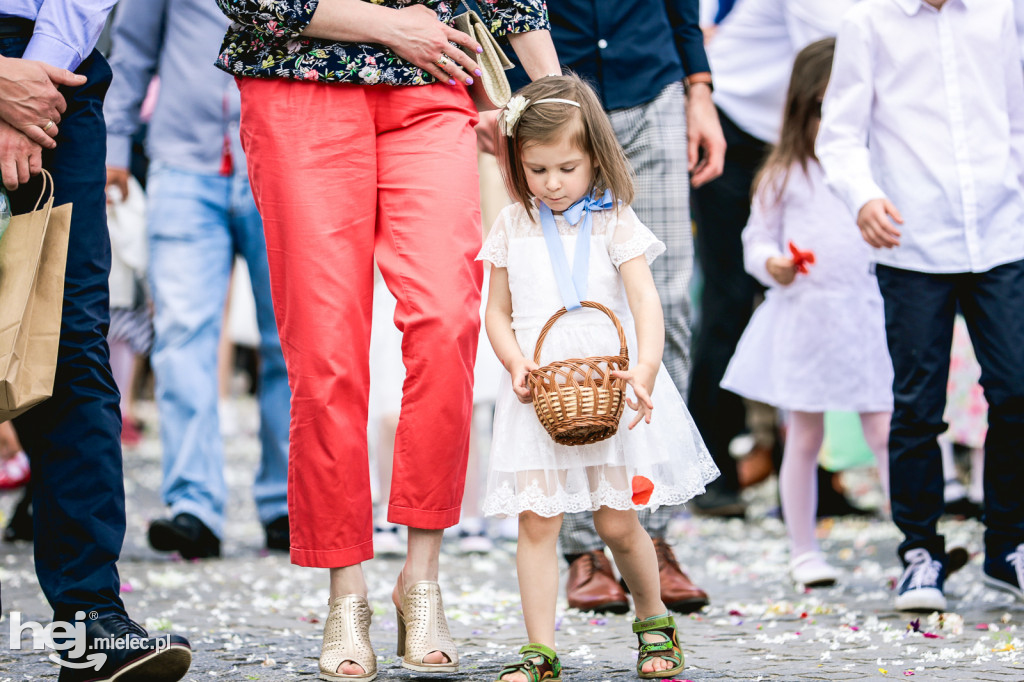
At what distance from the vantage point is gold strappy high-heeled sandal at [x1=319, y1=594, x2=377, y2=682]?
2.60 meters

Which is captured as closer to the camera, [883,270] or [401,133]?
[401,133]

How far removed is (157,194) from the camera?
4.75 meters

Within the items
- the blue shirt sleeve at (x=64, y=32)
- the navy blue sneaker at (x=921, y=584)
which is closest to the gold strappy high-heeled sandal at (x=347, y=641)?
the blue shirt sleeve at (x=64, y=32)

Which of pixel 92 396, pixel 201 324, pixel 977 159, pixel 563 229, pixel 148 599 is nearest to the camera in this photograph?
pixel 92 396

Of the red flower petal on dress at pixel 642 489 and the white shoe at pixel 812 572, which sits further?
the white shoe at pixel 812 572

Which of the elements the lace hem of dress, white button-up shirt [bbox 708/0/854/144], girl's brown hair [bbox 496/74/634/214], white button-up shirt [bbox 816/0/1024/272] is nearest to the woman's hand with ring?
girl's brown hair [bbox 496/74/634/214]

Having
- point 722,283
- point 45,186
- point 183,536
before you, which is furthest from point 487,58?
point 722,283

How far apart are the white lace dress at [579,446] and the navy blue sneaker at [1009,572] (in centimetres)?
121

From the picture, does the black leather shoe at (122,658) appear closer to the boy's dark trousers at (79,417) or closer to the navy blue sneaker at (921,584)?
the boy's dark trousers at (79,417)

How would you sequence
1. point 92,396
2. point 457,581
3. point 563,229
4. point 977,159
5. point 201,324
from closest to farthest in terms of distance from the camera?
point 92,396, point 563,229, point 977,159, point 457,581, point 201,324

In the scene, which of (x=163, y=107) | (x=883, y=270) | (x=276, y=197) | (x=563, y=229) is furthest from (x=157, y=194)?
(x=883, y=270)

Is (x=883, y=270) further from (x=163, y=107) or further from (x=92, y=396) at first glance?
(x=163, y=107)

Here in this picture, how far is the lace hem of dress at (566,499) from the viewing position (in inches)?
102

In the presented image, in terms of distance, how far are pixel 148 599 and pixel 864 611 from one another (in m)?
2.20
